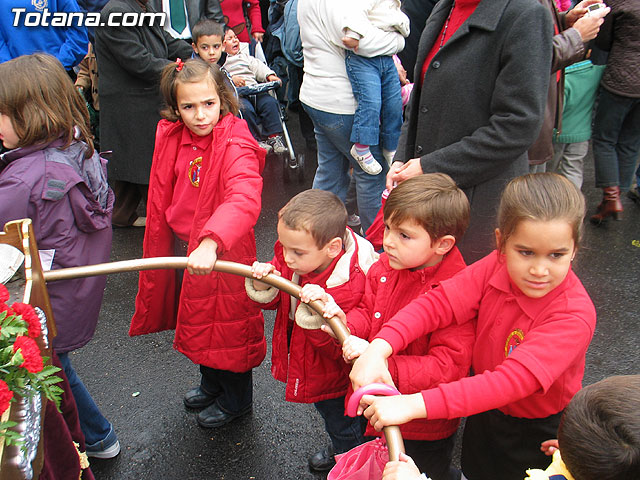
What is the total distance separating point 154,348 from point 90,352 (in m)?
0.37

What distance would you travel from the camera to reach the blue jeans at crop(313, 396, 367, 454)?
231 centimetres

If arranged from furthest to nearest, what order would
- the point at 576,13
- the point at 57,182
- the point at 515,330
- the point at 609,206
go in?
1. the point at 609,206
2. the point at 576,13
3. the point at 57,182
4. the point at 515,330

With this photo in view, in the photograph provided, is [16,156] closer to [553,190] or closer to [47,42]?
[553,190]

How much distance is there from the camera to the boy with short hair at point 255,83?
5.41m

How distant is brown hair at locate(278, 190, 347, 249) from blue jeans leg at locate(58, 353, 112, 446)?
1.16 meters

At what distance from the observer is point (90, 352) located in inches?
136

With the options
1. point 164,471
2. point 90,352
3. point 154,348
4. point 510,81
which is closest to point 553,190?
point 510,81

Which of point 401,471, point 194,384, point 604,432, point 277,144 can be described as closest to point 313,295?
point 401,471

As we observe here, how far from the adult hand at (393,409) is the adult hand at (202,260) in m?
0.81

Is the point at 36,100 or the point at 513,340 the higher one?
the point at 36,100

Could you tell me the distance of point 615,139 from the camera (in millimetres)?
4484

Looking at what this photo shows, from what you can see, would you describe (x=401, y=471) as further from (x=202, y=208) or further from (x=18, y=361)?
(x=202, y=208)

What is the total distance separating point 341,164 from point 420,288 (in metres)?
2.37

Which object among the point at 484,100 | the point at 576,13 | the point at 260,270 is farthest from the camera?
the point at 576,13
